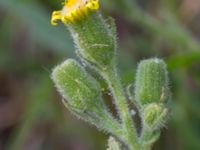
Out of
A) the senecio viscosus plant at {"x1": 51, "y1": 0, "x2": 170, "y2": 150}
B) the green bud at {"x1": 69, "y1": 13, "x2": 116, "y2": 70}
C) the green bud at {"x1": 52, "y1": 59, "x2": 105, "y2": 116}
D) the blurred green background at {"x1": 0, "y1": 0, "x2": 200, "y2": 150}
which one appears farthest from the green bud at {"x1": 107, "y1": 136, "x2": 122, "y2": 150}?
the blurred green background at {"x1": 0, "y1": 0, "x2": 200, "y2": 150}

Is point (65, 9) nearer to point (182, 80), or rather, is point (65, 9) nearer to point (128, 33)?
point (182, 80)

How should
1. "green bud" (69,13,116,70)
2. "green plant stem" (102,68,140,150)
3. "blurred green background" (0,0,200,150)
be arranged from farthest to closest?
"blurred green background" (0,0,200,150) → "green bud" (69,13,116,70) → "green plant stem" (102,68,140,150)

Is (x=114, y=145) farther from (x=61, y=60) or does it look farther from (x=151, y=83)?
(x=61, y=60)

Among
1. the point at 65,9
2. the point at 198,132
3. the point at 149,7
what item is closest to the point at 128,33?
the point at 149,7

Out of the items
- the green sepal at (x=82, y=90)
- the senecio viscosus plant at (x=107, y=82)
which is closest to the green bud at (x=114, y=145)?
the senecio viscosus plant at (x=107, y=82)

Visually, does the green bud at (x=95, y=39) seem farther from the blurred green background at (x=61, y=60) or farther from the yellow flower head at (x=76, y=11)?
the blurred green background at (x=61, y=60)

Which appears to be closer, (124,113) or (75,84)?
(124,113)

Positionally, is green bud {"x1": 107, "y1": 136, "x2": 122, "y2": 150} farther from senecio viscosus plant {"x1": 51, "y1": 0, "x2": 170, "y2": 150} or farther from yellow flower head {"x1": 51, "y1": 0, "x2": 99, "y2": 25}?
yellow flower head {"x1": 51, "y1": 0, "x2": 99, "y2": 25}

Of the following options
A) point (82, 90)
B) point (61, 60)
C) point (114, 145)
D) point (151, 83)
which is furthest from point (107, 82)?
point (61, 60)
